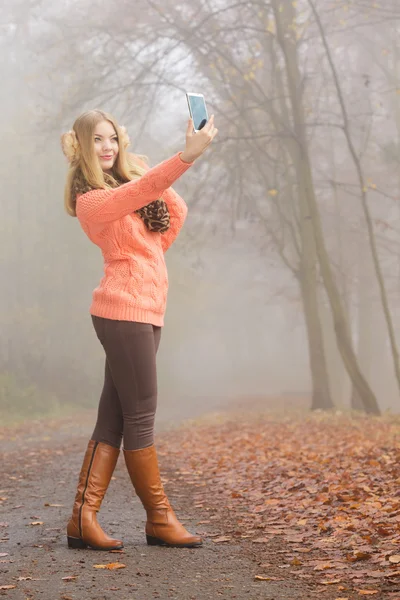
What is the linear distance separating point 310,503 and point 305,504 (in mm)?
36

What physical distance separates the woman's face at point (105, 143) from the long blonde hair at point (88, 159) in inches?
1.0

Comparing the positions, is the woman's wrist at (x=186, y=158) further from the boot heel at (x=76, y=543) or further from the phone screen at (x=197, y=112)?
the boot heel at (x=76, y=543)

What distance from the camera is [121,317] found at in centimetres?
424

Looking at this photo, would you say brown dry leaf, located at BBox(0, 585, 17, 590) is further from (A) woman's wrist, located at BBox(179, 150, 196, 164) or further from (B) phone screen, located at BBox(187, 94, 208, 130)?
(B) phone screen, located at BBox(187, 94, 208, 130)

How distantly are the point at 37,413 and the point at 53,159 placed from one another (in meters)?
7.29

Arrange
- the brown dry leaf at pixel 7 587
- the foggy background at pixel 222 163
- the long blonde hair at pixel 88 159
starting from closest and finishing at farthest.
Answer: the brown dry leaf at pixel 7 587, the long blonde hair at pixel 88 159, the foggy background at pixel 222 163

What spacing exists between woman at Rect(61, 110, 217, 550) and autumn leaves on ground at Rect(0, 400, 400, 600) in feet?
2.13

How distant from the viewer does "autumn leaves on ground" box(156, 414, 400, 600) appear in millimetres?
3875

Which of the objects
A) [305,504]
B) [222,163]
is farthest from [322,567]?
[222,163]

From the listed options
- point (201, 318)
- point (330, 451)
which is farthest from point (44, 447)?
point (201, 318)

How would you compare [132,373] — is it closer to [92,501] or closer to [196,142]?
[92,501]

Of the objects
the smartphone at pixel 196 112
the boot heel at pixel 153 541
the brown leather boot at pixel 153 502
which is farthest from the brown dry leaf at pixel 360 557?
the smartphone at pixel 196 112

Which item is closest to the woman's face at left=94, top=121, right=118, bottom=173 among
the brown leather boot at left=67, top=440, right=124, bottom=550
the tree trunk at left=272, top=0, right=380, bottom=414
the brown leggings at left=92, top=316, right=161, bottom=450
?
the brown leggings at left=92, top=316, right=161, bottom=450

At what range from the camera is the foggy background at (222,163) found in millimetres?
15836
